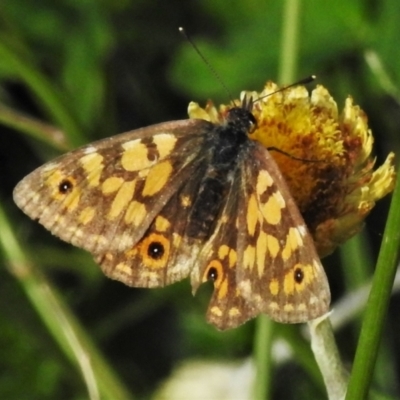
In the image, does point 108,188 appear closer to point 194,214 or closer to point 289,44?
point 194,214

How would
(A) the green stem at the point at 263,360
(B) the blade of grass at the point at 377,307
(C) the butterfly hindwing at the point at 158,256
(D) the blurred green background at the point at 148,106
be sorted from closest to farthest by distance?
(B) the blade of grass at the point at 377,307
(C) the butterfly hindwing at the point at 158,256
(A) the green stem at the point at 263,360
(D) the blurred green background at the point at 148,106

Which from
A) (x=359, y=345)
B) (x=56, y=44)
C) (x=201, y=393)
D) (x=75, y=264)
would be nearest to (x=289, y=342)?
(x=201, y=393)

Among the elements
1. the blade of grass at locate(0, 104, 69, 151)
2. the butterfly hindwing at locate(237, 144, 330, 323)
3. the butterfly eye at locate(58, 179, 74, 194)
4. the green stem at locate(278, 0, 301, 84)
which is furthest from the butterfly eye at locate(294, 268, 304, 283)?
the blade of grass at locate(0, 104, 69, 151)

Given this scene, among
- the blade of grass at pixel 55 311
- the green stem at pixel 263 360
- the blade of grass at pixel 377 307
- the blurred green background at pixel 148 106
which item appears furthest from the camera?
the blurred green background at pixel 148 106

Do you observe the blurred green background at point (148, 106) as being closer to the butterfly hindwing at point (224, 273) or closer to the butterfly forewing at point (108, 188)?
the butterfly forewing at point (108, 188)

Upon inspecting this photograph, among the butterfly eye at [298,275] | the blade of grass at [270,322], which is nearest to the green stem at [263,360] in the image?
the blade of grass at [270,322]

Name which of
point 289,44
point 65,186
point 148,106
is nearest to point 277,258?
point 65,186

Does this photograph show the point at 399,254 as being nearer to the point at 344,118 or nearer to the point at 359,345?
the point at 359,345

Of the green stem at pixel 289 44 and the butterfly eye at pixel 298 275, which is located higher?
the green stem at pixel 289 44
